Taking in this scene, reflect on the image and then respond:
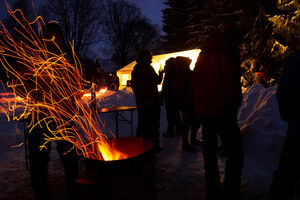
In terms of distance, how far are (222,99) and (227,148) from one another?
63cm

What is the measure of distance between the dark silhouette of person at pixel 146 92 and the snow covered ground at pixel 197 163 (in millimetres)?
759

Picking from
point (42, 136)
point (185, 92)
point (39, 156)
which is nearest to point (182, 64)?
point (185, 92)

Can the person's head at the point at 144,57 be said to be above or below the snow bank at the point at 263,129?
above

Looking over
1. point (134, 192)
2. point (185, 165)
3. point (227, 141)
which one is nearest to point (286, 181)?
point (227, 141)

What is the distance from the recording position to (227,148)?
2824 millimetres

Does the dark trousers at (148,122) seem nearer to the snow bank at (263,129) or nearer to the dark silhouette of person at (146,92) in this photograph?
the dark silhouette of person at (146,92)

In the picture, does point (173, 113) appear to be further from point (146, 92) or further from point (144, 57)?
point (144, 57)

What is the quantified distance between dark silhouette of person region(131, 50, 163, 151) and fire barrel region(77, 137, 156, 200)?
2.05 metres

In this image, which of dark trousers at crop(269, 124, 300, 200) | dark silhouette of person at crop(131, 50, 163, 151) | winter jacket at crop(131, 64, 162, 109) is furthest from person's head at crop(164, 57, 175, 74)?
dark trousers at crop(269, 124, 300, 200)

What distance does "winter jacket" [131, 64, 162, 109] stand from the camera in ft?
14.2

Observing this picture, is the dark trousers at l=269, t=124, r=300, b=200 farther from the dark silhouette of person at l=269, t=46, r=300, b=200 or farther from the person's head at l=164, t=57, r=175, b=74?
the person's head at l=164, t=57, r=175, b=74

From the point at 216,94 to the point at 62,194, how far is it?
262cm

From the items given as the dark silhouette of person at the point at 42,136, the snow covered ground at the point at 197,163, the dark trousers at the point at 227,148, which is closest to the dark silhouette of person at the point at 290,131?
the dark trousers at the point at 227,148

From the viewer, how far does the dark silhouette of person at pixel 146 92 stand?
4.32m
